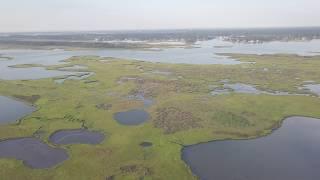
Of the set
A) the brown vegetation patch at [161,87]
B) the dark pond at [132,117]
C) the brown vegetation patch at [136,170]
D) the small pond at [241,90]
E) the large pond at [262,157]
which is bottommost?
the large pond at [262,157]

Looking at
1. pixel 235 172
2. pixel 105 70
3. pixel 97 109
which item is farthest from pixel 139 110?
pixel 105 70

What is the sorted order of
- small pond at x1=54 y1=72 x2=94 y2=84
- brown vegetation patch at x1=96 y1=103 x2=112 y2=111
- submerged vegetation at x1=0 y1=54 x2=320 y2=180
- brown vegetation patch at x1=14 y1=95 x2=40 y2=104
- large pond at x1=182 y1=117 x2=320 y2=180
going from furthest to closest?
small pond at x1=54 y1=72 x2=94 y2=84 → brown vegetation patch at x1=14 y1=95 x2=40 y2=104 → brown vegetation patch at x1=96 y1=103 x2=112 y2=111 → submerged vegetation at x1=0 y1=54 x2=320 y2=180 → large pond at x1=182 y1=117 x2=320 y2=180

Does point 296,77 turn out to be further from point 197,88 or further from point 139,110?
point 139,110

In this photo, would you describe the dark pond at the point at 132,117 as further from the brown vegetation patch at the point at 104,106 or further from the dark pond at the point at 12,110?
the dark pond at the point at 12,110

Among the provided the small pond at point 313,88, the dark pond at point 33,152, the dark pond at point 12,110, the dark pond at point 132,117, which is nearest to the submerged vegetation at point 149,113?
the dark pond at point 33,152

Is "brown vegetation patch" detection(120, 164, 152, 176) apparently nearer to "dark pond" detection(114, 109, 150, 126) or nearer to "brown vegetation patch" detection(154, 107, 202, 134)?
"brown vegetation patch" detection(154, 107, 202, 134)

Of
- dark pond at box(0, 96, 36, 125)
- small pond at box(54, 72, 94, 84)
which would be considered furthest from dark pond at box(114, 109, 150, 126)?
small pond at box(54, 72, 94, 84)

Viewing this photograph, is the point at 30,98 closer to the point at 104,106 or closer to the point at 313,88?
the point at 104,106

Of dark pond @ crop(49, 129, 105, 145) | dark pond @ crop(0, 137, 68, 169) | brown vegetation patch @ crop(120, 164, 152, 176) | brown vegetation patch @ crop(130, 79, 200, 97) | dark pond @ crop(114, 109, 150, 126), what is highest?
brown vegetation patch @ crop(130, 79, 200, 97)
